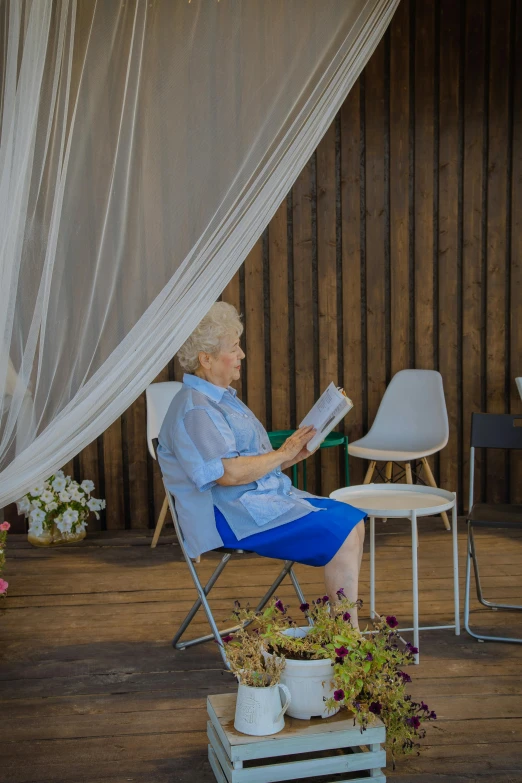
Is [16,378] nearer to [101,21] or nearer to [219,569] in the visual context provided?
[101,21]

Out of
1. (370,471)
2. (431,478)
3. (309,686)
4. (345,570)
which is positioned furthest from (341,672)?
(431,478)

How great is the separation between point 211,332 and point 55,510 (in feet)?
7.22

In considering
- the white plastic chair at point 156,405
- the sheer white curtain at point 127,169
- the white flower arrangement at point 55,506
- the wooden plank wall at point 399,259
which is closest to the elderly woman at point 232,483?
the sheer white curtain at point 127,169

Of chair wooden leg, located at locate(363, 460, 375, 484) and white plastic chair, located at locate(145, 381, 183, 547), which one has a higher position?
white plastic chair, located at locate(145, 381, 183, 547)

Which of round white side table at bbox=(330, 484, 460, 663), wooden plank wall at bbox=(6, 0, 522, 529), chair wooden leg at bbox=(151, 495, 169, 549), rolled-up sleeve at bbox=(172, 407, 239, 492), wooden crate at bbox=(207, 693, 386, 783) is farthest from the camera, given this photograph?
wooden plank wall at bbox=(6, 0, 522, 529)

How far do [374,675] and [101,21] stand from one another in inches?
69.2

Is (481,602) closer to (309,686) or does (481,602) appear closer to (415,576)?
(415,576)

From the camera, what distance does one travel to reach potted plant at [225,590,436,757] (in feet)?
6.71

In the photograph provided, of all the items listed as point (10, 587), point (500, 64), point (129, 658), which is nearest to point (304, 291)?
point (500, 64)

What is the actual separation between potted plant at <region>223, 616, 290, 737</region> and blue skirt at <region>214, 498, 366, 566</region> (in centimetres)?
68

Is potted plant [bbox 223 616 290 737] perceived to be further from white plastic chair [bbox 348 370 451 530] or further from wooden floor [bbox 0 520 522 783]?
white plastic chair [bbox 348 370 451 530]

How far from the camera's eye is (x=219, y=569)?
3162mm

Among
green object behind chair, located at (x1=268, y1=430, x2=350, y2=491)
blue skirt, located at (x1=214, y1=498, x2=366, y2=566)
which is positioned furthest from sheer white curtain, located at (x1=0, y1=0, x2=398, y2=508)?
green object behind chair, located at (x1=268, y1=430, x2=350, y2=491)

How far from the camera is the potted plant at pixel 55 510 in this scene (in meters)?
4.68
